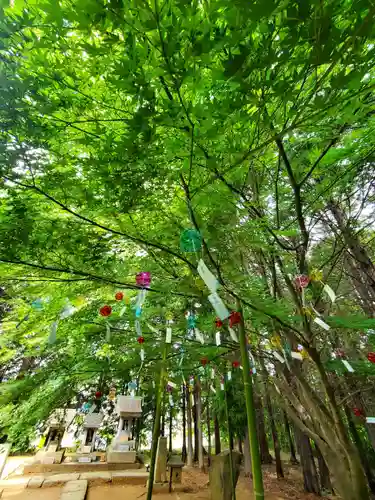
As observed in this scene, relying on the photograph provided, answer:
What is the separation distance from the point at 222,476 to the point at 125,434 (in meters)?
6.79

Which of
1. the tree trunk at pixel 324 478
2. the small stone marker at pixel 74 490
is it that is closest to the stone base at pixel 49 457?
the small stone marker at pixel 74 490

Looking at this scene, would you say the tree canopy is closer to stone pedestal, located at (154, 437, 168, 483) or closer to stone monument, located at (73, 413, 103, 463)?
stone pedestal, located at (154, 437, 168, 483)

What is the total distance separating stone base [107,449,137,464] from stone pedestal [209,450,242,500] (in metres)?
6.11

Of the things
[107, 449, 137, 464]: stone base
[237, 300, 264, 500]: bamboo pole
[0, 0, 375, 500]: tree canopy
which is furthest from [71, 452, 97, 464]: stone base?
[237, 300, 264, 500]: bamboo pole

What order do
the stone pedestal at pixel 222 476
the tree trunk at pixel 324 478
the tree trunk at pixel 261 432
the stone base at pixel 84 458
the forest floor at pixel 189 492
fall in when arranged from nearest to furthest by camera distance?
the stone pedestal at pixel 222 476, the forest floor at pixel 189 492, the stone base at pixel 84 458, the tree trunk at pixel 324 478, the tree trunk at pixel 261 432

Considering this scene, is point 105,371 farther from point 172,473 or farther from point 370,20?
point 172,473

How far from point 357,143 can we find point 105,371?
13.9 feet

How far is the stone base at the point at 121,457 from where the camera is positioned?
30.8ft

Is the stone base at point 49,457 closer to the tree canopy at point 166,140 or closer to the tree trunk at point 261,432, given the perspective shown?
the tree canopy at point 166,140

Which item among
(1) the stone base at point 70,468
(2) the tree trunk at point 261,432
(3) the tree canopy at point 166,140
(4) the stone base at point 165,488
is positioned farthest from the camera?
(2) the tree trunk at point 261,432

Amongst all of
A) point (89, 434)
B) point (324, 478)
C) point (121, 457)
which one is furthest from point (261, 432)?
point (89, 434)

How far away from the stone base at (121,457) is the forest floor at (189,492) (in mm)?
1903

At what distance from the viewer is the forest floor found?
22.0 ft

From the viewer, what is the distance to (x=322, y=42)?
0.98 meters
